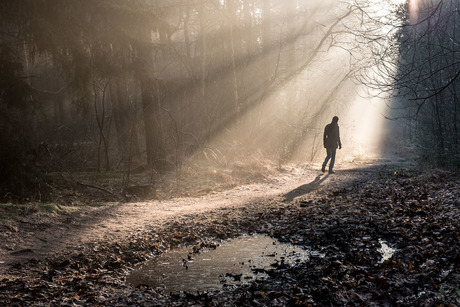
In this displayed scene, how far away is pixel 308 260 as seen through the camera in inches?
228

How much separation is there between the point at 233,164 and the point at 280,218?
6808mm

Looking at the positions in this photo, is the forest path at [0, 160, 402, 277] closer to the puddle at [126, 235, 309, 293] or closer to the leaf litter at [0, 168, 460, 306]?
the leaf litter at [0, 168, 460, 306]

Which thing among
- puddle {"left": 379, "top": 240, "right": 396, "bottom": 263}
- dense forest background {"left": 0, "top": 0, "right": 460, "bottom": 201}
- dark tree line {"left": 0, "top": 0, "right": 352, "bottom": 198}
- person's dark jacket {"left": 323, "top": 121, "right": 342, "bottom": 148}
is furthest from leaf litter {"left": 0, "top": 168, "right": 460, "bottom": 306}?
person's dark jacket {"left": 323, "top": 121, "right": 342, "bottom": 148}

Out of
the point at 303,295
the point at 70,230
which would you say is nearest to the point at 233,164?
the point at 70,230

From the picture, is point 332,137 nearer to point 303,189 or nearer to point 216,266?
point 303,189

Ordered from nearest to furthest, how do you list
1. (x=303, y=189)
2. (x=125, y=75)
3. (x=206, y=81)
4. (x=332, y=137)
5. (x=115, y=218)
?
(x=115, y=218)
(x=303, y=189)
(x=125, y=75)
(x=332, y=137)
(x=206, y=81)

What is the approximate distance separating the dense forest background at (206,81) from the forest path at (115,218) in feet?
7.77

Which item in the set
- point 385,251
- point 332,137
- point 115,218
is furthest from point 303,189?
point 115,218

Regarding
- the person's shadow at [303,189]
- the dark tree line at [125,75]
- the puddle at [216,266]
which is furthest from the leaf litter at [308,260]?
the dark tree line at [125,75]

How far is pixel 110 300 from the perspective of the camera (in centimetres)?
447

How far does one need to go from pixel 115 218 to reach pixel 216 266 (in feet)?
10.4

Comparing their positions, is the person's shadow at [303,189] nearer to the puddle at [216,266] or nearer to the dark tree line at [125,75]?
the puddle at [216,266]

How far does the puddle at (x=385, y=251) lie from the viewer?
584cm

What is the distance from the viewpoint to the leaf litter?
14.6 ft
